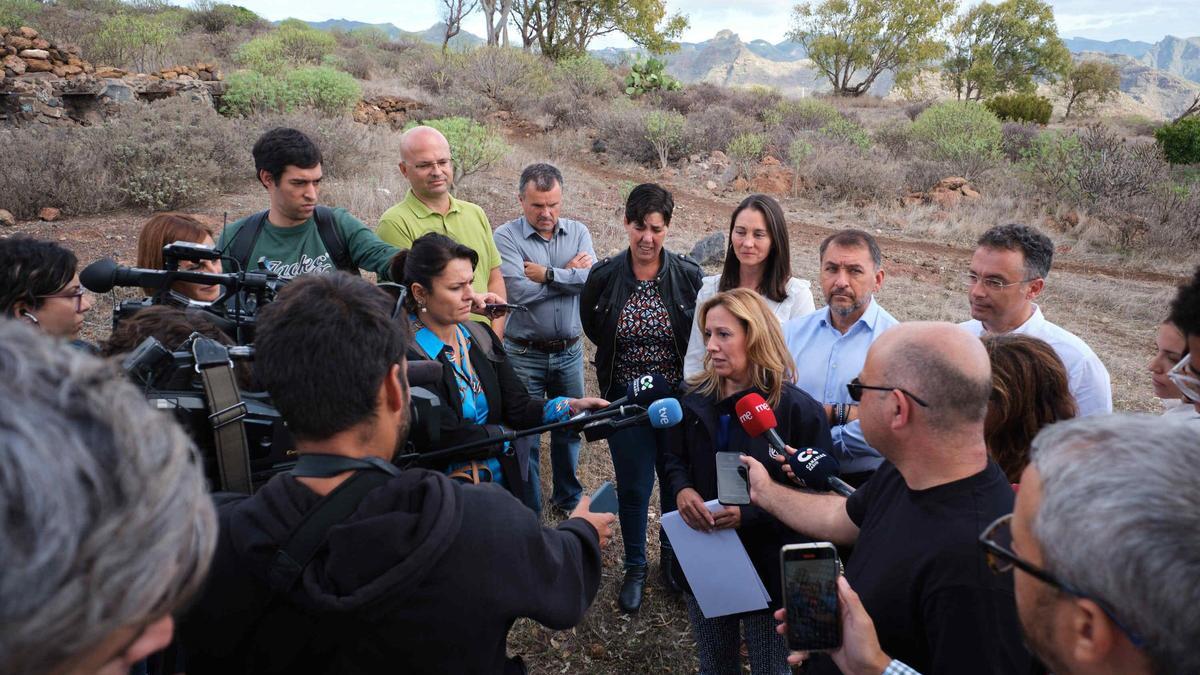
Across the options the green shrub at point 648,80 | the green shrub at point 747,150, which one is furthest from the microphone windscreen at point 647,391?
the green shrub at point 648,80

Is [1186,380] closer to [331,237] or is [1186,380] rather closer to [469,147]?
[331,237]

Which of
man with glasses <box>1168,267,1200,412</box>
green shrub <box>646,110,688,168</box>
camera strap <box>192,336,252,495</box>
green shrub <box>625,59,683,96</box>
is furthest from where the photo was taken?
green shrub <box>625,59,683,96</box>

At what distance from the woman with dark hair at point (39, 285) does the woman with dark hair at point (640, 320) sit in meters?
2.28

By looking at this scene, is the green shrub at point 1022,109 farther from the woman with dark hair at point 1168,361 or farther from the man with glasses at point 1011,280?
the woman with dark hair at point 1168,361

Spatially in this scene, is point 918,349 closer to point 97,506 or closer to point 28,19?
point 97,506

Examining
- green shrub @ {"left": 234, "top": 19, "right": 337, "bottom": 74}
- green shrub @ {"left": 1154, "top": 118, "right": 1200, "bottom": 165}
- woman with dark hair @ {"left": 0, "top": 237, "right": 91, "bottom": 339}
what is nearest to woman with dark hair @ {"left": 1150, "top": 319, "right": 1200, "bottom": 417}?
woman with dark hair @ {"left": 0, "top": 237, "right": 91, "bottom": 339}

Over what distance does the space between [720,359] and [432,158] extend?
2.16 meters

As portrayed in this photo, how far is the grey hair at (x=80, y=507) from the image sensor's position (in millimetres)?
717

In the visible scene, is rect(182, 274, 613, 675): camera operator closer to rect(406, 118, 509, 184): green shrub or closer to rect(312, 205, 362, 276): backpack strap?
rect(312, 205, 362, 276): backpack strap

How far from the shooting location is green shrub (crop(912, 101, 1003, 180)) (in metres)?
15.2

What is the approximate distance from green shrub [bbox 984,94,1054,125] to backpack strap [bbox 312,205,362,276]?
26.6 m

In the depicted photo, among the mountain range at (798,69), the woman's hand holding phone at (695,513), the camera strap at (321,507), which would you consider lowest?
the woman's hand holding phone at (695,513)

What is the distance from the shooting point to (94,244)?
275 inches

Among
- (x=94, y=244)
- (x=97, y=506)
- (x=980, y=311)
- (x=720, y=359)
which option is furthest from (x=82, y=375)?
(x=94, y=244)
